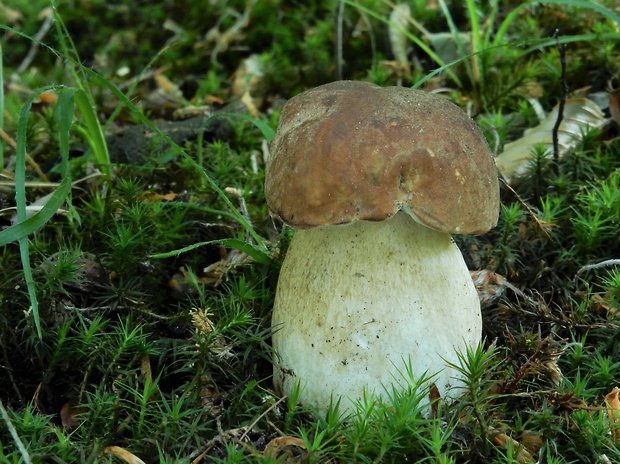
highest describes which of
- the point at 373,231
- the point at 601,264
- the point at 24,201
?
the point at 24,201

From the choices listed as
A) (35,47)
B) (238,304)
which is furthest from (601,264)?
(35,47)

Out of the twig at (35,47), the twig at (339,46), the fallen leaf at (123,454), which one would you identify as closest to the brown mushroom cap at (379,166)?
the fallen leaf at (123,454)

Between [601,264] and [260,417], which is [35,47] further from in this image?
[601,264]

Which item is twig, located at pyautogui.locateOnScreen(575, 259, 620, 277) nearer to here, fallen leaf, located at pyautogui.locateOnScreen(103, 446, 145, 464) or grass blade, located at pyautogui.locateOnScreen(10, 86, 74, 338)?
fallen leaf, located at pyautogui.locateOnScreen(103, 446, 145, 464)

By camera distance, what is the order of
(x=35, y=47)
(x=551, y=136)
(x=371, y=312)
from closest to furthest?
(x=371, y=312)
(x=551, y=136)
(x=35, y=47)

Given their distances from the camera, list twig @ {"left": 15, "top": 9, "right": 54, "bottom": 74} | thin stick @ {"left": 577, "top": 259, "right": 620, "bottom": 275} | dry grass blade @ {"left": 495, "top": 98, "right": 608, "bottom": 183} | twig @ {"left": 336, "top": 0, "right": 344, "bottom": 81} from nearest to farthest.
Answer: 1. thin stick @ {"left": 577, "top": 259, "right": 620, "bottom": 275}
2. dry grass blade @ {"left": 495, "top": 98, "right": 608, "bottom": 183}
3. twig @ {"left": 336, "top": 0, "right": 344, "bottom": 81}
4. twig @ {"left": 15, "top": 9, "right": 54, "bottom": 74}

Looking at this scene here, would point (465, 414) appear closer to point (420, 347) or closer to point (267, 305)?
point (420, 347)

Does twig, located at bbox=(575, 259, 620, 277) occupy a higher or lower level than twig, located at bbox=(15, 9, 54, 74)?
lower

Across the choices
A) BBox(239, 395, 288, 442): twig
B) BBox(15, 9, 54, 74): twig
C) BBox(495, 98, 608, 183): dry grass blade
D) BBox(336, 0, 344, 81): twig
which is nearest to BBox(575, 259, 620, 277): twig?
BBox(495, 98, 608, 183): dry grass blade
